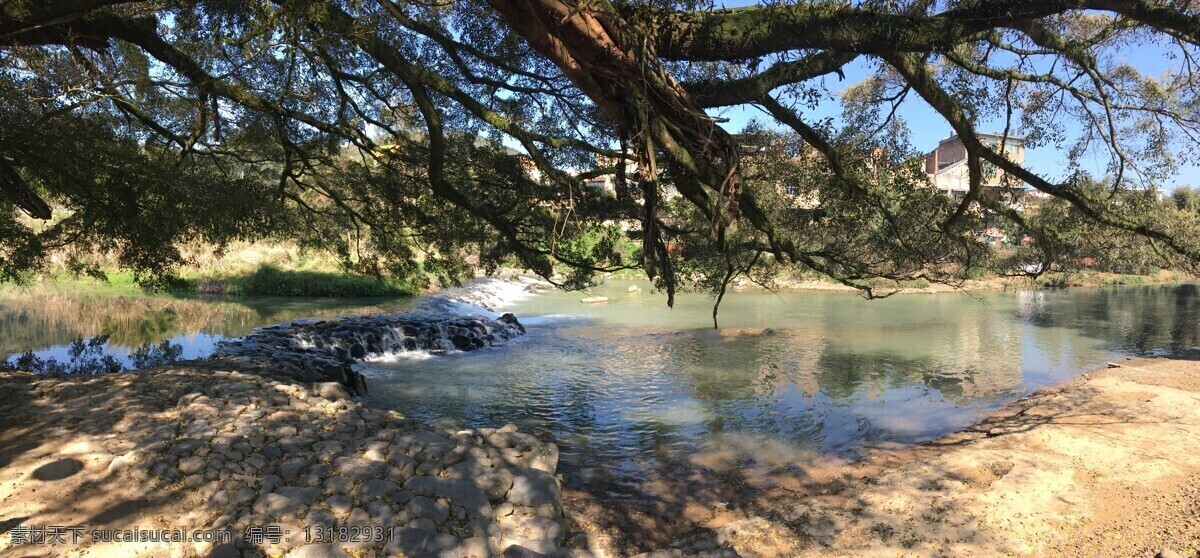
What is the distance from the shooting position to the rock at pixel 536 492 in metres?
4.19

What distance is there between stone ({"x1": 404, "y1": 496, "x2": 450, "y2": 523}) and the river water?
2111 mm

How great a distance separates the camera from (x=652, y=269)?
11.3 feet

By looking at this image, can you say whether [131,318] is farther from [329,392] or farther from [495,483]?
[495,483]

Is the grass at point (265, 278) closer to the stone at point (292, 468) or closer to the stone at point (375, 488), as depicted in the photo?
the stone at point (292, 468)

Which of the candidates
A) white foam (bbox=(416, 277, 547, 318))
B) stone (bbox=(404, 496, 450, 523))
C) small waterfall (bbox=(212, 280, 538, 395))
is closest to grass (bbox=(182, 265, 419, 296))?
white foam (bbox=(416, 277, 547, 318))

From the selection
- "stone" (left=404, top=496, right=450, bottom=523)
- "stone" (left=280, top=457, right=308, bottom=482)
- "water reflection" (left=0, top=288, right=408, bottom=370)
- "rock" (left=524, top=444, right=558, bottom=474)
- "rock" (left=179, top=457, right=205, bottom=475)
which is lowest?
"rock" (left=524, top=444, right=558, bottom=474)

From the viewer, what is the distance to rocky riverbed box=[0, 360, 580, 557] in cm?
320

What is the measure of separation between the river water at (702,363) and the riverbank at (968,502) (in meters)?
0.60

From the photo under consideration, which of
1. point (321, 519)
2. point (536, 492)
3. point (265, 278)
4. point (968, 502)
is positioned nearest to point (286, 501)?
point (321, 519)

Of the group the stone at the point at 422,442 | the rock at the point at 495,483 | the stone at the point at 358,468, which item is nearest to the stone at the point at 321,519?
the stone at the point at 358,468

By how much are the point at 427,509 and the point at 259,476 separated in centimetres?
111

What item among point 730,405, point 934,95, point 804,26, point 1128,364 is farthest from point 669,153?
point 1128,364

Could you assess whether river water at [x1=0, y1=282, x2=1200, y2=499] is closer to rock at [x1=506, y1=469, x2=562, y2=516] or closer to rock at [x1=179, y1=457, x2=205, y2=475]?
rock at [x1=506, y1=469, x2=562, y2=516]

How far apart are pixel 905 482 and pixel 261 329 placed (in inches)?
464
